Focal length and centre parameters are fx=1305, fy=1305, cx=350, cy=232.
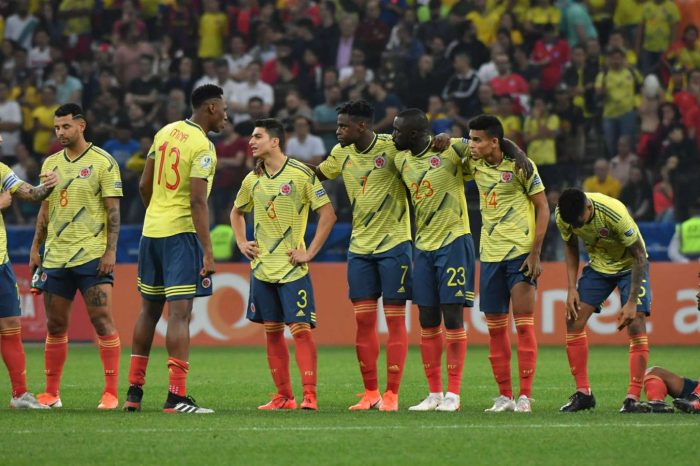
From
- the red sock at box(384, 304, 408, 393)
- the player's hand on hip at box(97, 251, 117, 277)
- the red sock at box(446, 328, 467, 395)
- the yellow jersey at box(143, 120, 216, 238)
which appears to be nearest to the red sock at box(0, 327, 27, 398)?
the player's hand on hip at box(97, 251, 117, 277)

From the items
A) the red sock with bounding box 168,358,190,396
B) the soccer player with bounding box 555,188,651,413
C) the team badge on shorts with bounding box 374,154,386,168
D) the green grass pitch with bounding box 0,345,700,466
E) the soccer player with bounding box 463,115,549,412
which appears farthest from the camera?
the team badge on shorts with bounding box 374,154,386,168

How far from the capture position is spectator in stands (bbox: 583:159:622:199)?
19766 mm

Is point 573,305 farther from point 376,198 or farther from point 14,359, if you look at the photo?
point 14,359

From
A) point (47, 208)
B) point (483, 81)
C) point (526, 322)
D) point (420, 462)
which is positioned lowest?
point (420, 462)

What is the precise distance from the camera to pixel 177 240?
1027 centimetres

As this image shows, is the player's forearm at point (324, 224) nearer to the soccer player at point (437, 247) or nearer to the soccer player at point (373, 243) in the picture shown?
the soccer player at point (373, 243)

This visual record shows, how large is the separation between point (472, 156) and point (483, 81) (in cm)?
1168

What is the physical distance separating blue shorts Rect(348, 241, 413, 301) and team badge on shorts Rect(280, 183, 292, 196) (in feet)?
2.60

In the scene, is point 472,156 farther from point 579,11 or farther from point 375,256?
point 579,11

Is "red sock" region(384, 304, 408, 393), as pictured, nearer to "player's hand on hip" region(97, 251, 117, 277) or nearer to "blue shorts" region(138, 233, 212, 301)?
"blue shorts" region(138, 233, 212, 301)

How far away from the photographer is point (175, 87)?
23.4 m

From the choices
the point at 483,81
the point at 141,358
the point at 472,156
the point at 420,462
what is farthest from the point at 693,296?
the point at 420,462

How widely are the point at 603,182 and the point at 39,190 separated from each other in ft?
37.1

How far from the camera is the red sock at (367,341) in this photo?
36.3 feet
